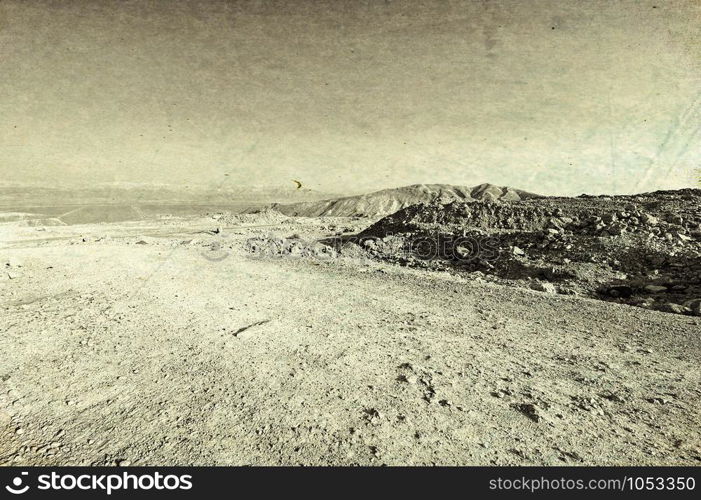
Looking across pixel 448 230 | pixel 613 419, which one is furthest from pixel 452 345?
pixel 448 230

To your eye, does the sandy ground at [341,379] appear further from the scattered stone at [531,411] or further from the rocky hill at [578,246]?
the rocky hill at [578,246]

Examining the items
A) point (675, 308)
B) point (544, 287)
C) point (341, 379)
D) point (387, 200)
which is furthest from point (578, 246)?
point (387, 200)

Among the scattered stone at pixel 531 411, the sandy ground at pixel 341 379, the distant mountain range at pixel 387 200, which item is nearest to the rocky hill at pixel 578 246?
the sandy ground at pixel 341 379

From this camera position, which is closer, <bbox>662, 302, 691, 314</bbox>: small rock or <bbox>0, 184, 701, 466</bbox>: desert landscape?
<bbox>0, 184, 701, 466</bbox>: desert landscape

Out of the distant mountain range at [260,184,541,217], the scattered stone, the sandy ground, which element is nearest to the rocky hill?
the sandy ground

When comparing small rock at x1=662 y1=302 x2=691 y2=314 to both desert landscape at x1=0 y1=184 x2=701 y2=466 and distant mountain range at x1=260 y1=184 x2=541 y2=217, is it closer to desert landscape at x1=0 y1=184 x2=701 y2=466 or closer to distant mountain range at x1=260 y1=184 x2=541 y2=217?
desert landscape at x1=0 y1=184 x2=701 y2=466
